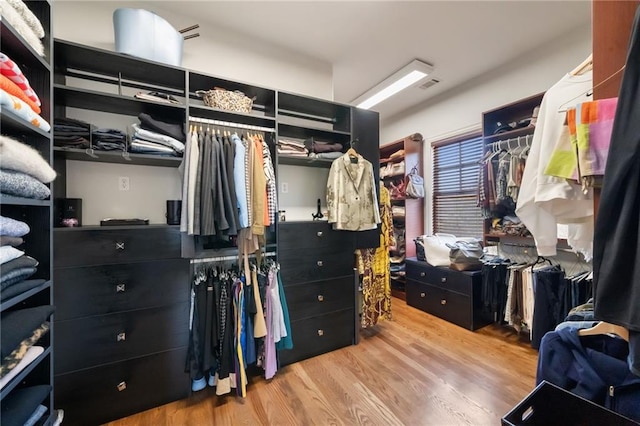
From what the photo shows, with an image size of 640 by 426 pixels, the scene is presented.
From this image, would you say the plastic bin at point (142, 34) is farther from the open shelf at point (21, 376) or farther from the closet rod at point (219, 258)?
the open shelf at point (21, 376)

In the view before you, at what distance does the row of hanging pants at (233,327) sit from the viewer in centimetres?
172

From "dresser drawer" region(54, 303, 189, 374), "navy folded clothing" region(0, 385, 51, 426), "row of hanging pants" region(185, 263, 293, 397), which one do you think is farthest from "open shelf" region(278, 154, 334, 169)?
"navy folded clothing" region(0, 385, 51, 426)

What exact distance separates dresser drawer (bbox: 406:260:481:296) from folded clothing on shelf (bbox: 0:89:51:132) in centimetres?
333

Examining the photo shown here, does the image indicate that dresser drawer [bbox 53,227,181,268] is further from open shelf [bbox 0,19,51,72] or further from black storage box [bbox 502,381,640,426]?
black storage box [bbox 502,381,640,426]

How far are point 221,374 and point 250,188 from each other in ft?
4.20

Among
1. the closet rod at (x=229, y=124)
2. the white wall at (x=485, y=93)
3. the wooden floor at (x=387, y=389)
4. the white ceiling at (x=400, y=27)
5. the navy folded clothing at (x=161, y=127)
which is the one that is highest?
the white ceiling at (x=400, y=27)

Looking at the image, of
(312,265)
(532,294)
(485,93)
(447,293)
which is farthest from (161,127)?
(485,93)

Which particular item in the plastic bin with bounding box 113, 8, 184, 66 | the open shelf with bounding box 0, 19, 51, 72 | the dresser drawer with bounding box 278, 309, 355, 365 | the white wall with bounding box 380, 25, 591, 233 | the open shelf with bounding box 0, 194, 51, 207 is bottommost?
the dresser drawer with bounding box 278, 309, 355, 365

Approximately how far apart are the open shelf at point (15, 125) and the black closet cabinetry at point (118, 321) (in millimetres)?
585

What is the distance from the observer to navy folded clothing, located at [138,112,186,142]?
168cm

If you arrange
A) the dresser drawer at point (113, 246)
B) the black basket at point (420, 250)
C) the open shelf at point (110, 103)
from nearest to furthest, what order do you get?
the dresser drawer at point (113, 246)
the open shelf at point (110, 103)
the black basket at point (420, 250)

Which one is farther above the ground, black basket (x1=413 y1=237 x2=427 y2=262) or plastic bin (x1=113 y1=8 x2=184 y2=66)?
plastic bin (x1=113 y1=8 x2=184 y2=66)

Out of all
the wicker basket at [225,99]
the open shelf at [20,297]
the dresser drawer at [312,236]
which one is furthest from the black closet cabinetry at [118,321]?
the wicker basket at [225,99]

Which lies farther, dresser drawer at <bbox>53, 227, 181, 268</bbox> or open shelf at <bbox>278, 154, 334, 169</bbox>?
open shelf at <bbox>278, 154, 334, 169</bbox>
